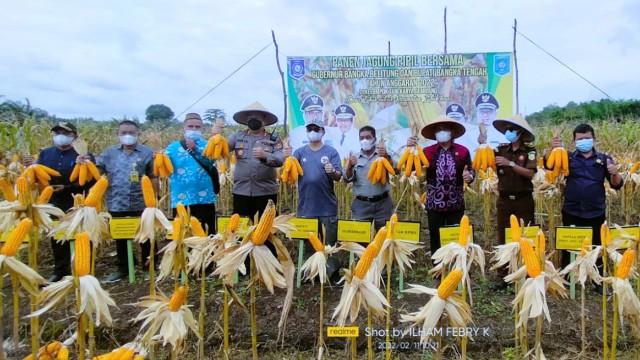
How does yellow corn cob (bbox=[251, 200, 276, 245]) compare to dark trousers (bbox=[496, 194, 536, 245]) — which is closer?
yellow corn cob (bbox=[251, 200, 276, 245])

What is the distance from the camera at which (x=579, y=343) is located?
3.88 meters

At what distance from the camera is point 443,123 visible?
4.98 meters

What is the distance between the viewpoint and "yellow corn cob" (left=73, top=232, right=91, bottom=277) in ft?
5.42

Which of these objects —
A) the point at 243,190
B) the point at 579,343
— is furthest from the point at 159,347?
the point at 579,343

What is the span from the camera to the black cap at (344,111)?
25.4 feet

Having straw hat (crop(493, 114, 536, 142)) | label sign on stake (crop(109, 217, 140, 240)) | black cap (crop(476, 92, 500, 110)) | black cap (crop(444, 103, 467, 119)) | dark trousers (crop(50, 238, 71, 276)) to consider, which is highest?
black cap (crop(476, 92, 500, 110))

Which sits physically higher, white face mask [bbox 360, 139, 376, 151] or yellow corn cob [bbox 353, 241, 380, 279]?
white face mask [bbox 360, 139, 376, 151]

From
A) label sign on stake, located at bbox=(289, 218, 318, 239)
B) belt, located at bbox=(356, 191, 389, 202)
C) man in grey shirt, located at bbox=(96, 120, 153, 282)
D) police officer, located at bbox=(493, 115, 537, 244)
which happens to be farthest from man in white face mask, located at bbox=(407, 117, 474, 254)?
man in grey shirt, located at bbox=(96, 120, 153, 282)

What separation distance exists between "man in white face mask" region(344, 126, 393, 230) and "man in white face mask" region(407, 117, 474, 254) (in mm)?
436

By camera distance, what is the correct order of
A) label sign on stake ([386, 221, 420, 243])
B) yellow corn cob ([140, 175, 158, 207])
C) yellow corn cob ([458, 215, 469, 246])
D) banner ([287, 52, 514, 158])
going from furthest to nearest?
banner ([287, 52, 514, 158])
label sign on stake ([386, 221, 420, 243])
yellow corn cob ([458, 215, 469, 246])
yellow corn cob ([140, 175, 158, 207])

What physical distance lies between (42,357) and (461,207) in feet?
13.5

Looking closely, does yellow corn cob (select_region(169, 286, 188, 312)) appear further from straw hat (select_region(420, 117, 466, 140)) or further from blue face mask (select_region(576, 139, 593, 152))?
blue face mask (select_region(576, 139, 593, 152))

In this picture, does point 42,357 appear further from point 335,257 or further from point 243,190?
point 335,257

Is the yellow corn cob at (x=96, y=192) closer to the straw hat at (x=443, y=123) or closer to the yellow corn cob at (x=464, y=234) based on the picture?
the yellow corn cob at (x=464, y=234)
